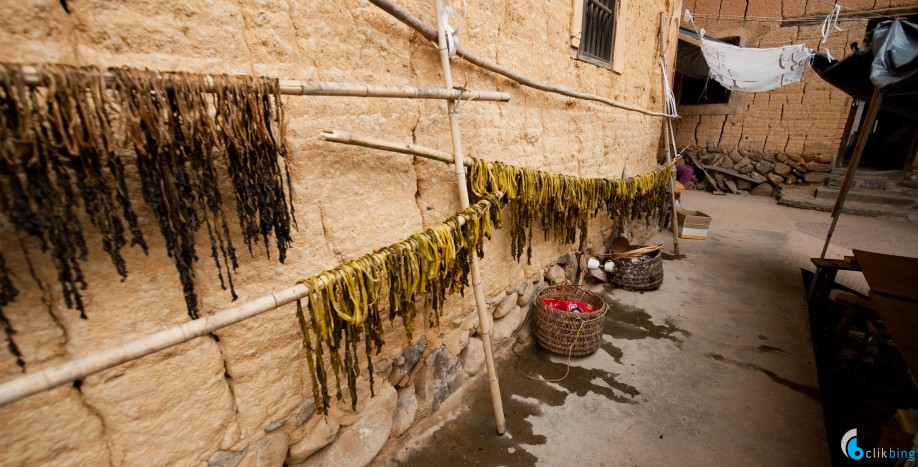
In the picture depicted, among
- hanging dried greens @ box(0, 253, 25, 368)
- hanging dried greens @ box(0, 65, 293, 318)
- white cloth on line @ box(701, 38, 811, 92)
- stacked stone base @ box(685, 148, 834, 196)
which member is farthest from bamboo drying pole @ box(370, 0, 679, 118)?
stacked stone base @ box(685, 148, 834, 196)

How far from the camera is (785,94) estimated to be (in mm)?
10938

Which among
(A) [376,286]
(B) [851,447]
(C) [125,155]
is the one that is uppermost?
(C) [125,155]

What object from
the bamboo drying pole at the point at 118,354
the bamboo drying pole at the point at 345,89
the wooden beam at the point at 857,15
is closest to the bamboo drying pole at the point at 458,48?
the bamboo drying pole at the point at 345,89

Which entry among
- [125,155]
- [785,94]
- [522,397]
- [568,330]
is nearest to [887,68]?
[568,330]

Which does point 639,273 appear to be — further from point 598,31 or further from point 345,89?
point 345,89

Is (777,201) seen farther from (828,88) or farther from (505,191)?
(505,191)

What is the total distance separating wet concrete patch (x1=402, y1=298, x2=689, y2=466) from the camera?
2.63 meters

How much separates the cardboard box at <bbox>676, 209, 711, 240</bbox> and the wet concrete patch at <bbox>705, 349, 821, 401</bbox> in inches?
172

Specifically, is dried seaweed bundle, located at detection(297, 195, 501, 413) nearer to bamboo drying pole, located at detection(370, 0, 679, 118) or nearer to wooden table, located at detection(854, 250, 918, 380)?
bamboo drying pole, located at detection(370, 0, 679, 118)

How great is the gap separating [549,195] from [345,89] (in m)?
2.15

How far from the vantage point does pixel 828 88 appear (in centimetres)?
1033

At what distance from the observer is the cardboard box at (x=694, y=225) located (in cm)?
725

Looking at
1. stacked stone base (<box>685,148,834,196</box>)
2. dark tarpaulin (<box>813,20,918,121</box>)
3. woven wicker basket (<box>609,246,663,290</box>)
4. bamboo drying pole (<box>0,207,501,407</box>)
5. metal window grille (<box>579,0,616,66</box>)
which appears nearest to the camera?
bamboo drying pole (<box>0,207,501,407</box>)

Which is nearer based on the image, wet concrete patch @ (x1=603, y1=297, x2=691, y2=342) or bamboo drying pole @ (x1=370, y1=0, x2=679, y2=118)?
bamboo drying pole @ (x1=370, y1=0, x2=679, y2=118)
